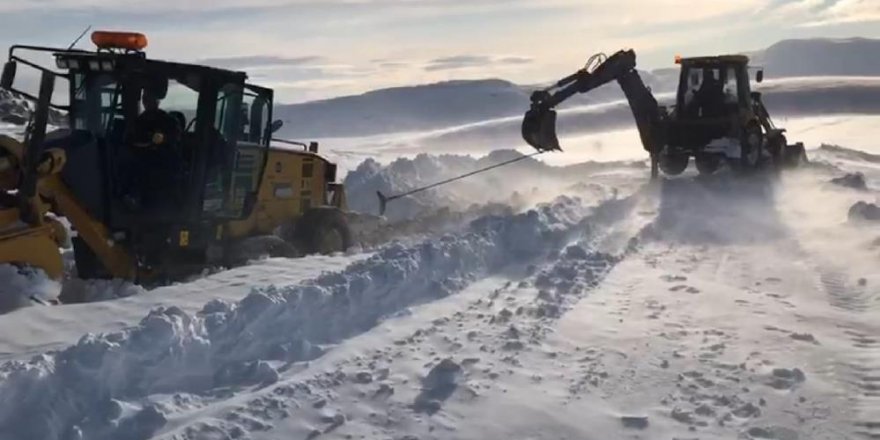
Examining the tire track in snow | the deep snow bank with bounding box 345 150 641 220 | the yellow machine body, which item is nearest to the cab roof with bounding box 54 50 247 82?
the yellow machine body

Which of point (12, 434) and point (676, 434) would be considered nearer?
point (12, 434)

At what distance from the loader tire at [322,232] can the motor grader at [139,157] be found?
1141 mm

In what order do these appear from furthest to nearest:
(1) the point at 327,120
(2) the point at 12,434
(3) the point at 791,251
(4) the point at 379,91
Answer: (4) the point at 379,91, (1) the point at 327,120, (3) the point at 791,251, (2) the point at 12,434

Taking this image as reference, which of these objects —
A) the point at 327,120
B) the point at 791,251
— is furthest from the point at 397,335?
the point at 327,120

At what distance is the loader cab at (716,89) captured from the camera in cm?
1862

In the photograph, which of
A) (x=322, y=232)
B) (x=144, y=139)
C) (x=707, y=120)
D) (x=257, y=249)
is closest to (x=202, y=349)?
(x=144, y=139)

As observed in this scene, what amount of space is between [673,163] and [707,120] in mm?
1051

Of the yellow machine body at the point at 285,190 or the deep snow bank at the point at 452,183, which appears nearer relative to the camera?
the yellow machine body at the point at 285,190

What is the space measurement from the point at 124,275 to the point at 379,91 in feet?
226

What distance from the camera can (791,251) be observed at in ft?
34.6

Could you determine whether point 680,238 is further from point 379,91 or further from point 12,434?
point 379,91

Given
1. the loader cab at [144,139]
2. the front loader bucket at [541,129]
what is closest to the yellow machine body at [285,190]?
the loader cab at [144,139]

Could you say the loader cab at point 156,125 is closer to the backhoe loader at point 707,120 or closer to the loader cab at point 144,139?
the loader cab at point 144,139

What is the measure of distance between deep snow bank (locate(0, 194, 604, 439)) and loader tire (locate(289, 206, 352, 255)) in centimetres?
198
